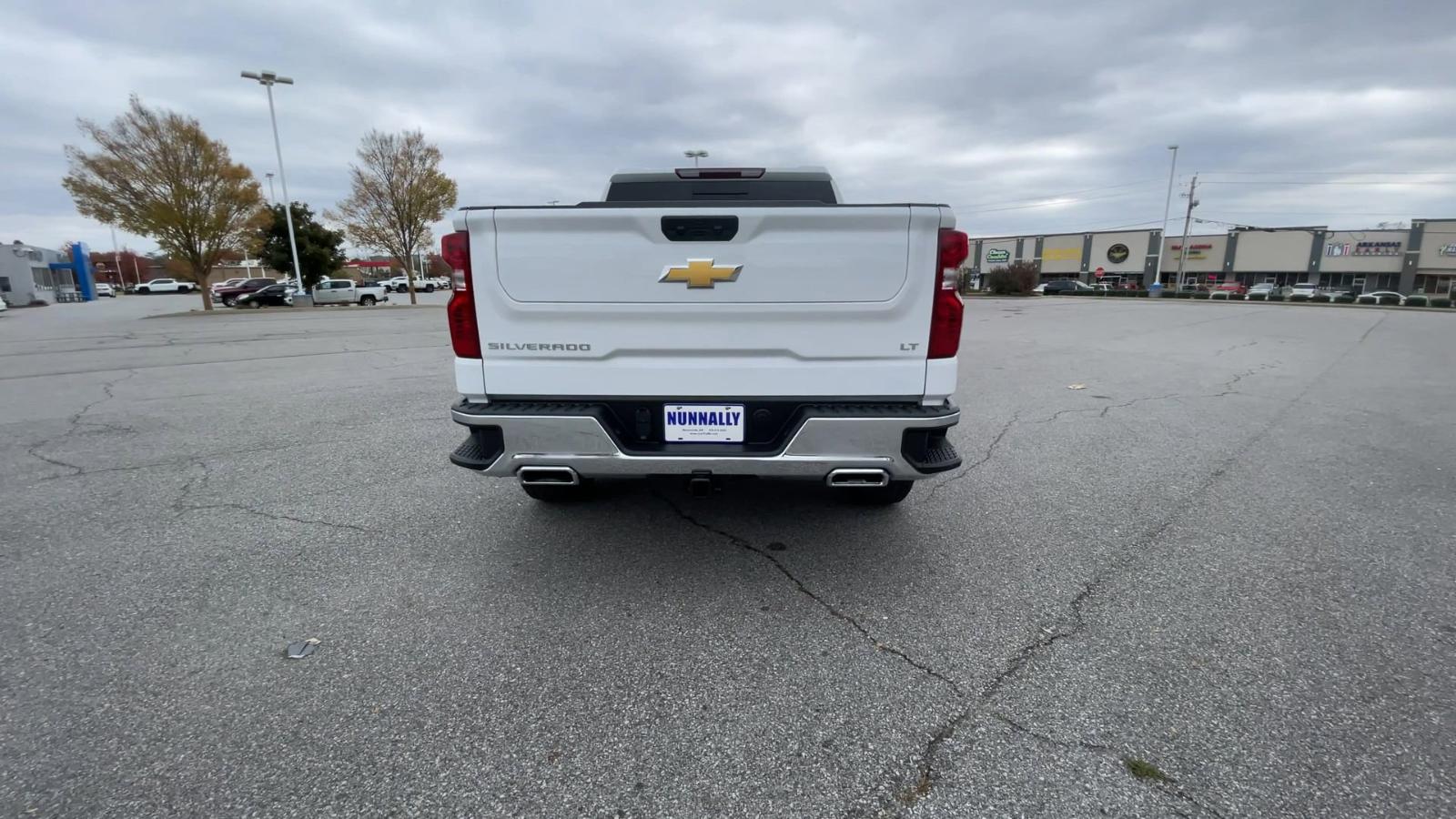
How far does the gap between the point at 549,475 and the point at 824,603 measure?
4.69ft

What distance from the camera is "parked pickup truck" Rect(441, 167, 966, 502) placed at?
2873 millimetres

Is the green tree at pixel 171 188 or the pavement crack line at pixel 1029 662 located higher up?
the green tree at pixel 171 188

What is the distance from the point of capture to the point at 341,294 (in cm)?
3888

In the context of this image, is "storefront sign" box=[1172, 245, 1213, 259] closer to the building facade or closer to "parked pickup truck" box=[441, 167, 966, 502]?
"parked pickup truck" box=[441, 167, 966, 502]

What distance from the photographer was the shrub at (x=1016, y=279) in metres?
49.3

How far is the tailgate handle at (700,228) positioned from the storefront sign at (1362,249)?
82424 mm

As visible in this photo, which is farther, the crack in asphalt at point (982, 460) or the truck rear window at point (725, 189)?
the crack in asphalt at point (982, 460)

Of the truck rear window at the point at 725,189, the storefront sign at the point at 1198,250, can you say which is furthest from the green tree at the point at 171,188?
the storefront sign at the point at 1198,250

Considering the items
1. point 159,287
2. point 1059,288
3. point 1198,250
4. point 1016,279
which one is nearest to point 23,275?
point 159,287

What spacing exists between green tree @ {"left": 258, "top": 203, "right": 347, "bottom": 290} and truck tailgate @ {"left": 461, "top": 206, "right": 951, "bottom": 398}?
4219 cm

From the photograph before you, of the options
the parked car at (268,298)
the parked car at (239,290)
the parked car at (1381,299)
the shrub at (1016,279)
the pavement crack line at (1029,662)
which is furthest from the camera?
the shrub at (1016,279)

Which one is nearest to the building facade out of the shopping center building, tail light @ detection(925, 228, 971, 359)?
tail light @ detection(925, 228, 971, 359)

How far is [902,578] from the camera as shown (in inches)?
131

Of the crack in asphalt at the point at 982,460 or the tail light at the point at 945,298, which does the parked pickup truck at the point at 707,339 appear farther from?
the crack in asphalt at the point at 982,460
